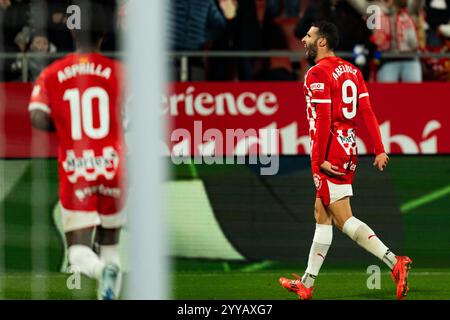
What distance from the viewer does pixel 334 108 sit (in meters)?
8.20

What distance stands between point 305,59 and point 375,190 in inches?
51.0

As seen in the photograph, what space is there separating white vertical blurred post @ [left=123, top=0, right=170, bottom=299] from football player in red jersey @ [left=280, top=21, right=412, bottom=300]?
3.77 m

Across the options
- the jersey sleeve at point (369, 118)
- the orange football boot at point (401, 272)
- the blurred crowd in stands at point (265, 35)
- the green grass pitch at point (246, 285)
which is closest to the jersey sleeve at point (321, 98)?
the jersey sleeve at point (369, 118)

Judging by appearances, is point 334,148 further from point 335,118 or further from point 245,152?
point 245,152

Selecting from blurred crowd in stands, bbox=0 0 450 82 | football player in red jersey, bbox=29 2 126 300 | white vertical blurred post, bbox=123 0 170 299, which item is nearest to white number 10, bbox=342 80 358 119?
football player in red jersey, bbox=29 2 126 300

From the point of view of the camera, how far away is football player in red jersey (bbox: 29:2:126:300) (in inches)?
288

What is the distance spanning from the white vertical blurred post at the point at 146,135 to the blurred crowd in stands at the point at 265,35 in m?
6.41

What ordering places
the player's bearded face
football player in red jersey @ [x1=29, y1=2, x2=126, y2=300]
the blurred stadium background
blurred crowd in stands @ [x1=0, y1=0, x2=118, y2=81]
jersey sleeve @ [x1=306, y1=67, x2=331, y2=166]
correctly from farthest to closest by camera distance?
blurred crowd in stands @ [x1=0, y1=0, x2=118, y2=81]
the blurred stadium background
the player's bearded face
jersey sleeve @ [x1=306, y1=67, x2=331, y2=166]
football player in red jersey @ [x1=29, y1=2, x2=126, y2=300]

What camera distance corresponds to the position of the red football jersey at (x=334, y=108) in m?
8.05

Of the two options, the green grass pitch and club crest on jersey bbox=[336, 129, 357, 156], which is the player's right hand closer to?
club crest on jersey bbox=[336, 129, 357, 156]

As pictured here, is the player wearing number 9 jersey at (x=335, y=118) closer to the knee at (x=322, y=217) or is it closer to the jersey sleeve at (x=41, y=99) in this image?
the knee at (x=322, y=217)

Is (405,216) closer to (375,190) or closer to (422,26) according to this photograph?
(375,190)
